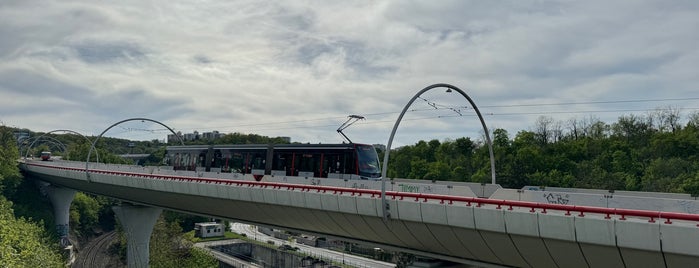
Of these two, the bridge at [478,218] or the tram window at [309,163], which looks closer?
the bridge at [478,218]

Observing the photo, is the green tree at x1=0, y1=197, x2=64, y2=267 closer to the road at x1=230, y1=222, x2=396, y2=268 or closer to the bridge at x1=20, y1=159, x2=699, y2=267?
the bridge at x1=20, y1=159, x2=699, y2=267

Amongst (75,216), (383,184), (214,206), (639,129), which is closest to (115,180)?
(214,206)

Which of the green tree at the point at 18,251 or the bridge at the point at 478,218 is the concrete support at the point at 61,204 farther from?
the bridge at the point at 478,218

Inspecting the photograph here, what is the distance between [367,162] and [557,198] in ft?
54.2

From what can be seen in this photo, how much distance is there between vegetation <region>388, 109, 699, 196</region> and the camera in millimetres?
62906

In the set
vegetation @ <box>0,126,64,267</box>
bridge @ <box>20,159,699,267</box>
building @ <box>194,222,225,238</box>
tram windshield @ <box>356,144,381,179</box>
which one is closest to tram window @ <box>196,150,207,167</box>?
bridge @ <box>20,159,699,267</box>

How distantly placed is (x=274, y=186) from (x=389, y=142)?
1060 cm

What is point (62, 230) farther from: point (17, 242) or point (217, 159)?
point (217, 159)

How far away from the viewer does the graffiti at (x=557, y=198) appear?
664 inches

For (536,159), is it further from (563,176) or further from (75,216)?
(75,216)

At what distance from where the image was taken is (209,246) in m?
81.1

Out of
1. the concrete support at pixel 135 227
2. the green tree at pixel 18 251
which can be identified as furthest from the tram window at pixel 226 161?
the green tree at pixel 18 251

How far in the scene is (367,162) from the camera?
32.5m

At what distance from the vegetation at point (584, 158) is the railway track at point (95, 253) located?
5235cm
